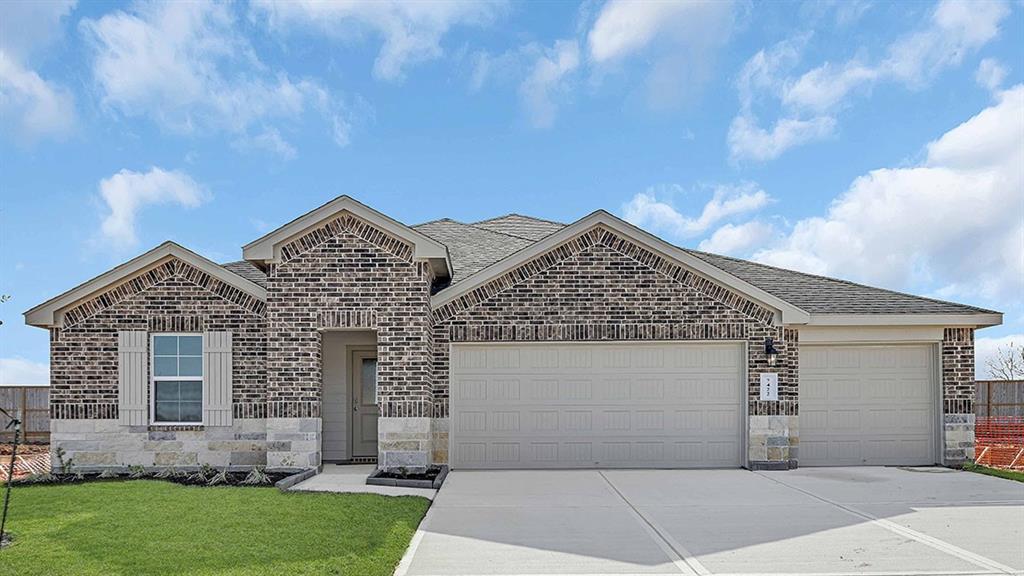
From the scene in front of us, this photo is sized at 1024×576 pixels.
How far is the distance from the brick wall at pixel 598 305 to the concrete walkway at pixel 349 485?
193 centimetres

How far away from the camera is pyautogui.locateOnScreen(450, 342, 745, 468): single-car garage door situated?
14.4m

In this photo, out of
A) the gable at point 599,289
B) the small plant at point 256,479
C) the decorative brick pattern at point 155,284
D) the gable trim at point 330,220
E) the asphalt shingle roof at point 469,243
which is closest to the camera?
the small plant at point 256,479

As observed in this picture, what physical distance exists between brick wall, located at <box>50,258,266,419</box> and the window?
24 cm

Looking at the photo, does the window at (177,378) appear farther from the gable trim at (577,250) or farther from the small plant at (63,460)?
the gable trim at (577,250)

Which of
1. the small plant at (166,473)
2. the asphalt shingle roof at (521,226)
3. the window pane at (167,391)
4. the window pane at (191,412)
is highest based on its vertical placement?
the asphalt shingle roof at (521,226)

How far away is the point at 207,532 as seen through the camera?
28.0ft

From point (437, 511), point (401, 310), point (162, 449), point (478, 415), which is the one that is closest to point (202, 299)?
point (162, 449)

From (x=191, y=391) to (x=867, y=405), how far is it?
1168 cm

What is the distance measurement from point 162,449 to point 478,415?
5.22 m

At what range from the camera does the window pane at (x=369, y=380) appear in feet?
50.4

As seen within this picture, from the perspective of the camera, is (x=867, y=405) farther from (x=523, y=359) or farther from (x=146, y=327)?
(x=146, y=327)

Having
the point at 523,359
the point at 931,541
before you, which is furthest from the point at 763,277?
the point at 931,541

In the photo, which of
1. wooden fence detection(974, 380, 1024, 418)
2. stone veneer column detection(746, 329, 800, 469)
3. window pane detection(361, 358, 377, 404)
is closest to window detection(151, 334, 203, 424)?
window pane detection(361, 358, 377, 404)

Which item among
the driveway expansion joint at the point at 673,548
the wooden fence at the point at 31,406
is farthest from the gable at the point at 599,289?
the wooden fence at the point at 31,406
